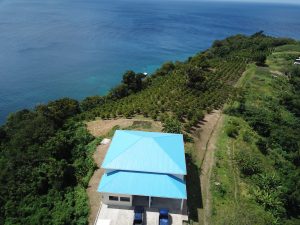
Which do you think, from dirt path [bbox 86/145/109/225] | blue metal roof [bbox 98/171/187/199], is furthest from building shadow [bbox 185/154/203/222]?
dirt path [bbox 86/145/109/225]

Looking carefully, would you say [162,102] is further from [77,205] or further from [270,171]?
[77,205]

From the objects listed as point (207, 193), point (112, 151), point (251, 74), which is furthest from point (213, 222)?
point (251, 74)

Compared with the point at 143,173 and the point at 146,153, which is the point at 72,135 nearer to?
the point at 146,153

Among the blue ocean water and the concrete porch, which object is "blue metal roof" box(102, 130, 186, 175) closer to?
the concrete porch

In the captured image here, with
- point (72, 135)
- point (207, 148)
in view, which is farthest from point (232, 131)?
point (72, 135)

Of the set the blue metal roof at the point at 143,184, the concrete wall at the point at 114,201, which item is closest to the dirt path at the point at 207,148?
the blue metal roof at the point at 143,184

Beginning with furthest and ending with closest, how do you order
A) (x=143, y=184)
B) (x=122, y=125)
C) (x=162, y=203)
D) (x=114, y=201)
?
1. (x=122, y=125)
2. (x=162, y=203)
3. (x=114, y=201)
4. (x=143, y=184)
